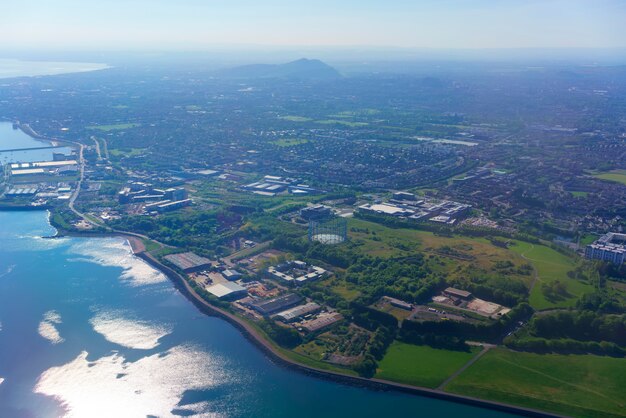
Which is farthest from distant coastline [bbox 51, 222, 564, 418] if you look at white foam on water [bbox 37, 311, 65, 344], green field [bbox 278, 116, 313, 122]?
green field [bbox 278, 116, 313, 122]

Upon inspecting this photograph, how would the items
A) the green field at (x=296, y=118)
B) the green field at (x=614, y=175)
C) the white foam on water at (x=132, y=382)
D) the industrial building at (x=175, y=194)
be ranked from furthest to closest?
the green field at (x=296, y=118), the green field at (x=614, y=175), the industrial building at (x=175, y=194), the white foam on water at (x=132, y=382)

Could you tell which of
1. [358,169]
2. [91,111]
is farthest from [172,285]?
[91,111]

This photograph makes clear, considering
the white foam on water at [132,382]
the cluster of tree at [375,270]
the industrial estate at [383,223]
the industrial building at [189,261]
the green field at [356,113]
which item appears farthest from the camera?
the green field at [356,113]

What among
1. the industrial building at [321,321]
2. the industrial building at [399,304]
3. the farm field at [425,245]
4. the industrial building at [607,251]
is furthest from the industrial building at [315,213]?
the industrial building at [607,251]

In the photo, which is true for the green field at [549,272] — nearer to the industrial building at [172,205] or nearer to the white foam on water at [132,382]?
the white foam on water at [132,382]

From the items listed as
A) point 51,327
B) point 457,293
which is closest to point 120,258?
point 51,327

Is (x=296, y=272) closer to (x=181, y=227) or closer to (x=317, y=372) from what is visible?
(x=317, y=372)

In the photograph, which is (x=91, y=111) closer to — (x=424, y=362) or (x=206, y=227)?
(x=206, y=227)
